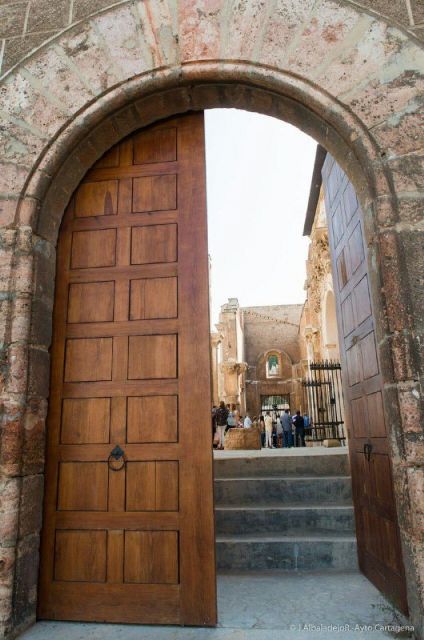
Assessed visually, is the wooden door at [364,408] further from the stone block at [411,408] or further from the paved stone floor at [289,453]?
the paved stone floor at [289,453]

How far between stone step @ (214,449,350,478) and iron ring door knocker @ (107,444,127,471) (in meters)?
2.47

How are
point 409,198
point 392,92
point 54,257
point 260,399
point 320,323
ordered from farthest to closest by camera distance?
point 260,399 < point 320,323 < point 54,257 < point 392,92 < point 409,198

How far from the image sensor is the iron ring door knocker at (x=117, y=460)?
2.91m

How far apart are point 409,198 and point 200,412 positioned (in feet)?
6.25

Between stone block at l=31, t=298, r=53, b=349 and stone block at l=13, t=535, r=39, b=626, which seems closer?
stone block at l=13, t=535, r=39, b=626

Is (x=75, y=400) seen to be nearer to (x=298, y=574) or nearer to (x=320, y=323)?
(x=298, y=574)

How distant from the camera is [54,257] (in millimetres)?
3295

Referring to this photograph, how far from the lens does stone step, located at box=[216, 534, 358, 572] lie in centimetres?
390

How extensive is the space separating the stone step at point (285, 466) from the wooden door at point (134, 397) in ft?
7.91

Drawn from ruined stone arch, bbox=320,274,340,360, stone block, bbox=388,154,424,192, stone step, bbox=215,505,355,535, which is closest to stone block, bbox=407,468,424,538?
stone block, bbox=388,154,424,192

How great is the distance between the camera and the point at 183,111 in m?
3.49

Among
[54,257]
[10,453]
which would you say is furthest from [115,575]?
[54,257]

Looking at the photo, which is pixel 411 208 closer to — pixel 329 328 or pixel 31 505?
pixel 31 505

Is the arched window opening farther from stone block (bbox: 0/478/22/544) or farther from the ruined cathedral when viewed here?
stone block (bbox: 0/478/22/544)
